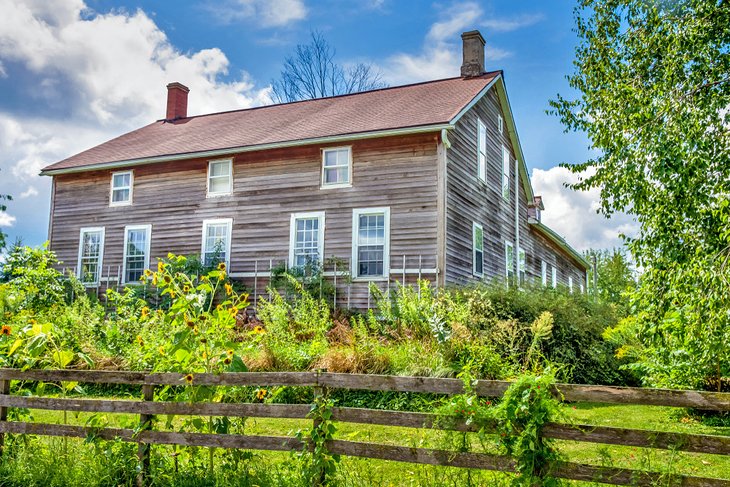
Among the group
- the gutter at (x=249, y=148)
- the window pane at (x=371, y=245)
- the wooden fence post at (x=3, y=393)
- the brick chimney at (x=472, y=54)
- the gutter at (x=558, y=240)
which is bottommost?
the wooden fence post at (x=3, y=393)

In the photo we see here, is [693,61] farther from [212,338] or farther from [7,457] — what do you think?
[7,457]

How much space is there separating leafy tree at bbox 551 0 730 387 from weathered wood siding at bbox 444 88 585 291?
18.8 ft

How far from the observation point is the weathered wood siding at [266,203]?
1706cm

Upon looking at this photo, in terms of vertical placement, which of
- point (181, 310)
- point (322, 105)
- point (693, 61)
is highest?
point (322, 105)

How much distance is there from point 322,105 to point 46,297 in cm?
1115

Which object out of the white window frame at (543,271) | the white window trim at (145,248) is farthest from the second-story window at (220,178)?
the white window frame at (543,271)

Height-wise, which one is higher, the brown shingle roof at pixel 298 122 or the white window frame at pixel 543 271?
the brown shingle roof at pixel 298 122

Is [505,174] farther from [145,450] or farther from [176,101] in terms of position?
[145,450]

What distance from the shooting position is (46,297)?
54.9 ft

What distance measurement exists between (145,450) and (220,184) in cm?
1484

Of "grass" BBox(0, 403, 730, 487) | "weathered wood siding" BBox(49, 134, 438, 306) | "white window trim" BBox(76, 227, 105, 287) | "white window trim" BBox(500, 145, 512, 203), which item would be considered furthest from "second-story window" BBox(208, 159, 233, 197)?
"grass" BBox(0, 403, 730, 487)

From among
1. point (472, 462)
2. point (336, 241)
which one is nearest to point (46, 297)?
point (336, 241)

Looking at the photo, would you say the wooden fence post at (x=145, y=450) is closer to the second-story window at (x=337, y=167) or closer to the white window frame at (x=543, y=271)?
the second-story window at (x=337, y=167)

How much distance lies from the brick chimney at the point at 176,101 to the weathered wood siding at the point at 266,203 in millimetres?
5821
